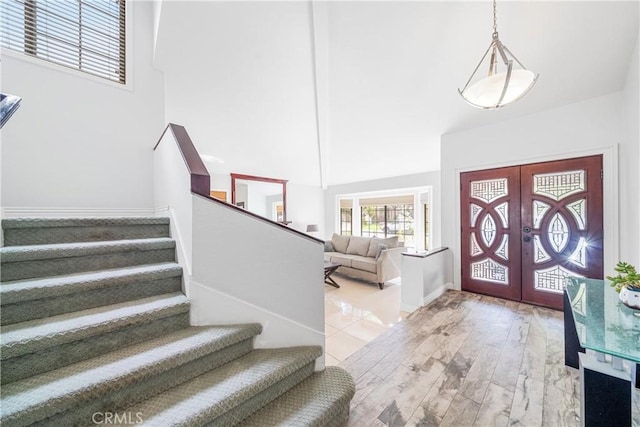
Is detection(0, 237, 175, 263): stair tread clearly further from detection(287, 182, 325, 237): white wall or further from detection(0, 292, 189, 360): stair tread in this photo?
detection(287, 182, 325, 237): white wall

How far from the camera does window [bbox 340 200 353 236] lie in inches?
277

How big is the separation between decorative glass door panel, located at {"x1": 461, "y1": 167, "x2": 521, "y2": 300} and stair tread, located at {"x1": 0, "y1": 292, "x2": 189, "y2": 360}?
3697 mm

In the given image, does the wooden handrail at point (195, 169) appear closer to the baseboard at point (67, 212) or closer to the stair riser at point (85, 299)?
the stair riser at point (85, 299)

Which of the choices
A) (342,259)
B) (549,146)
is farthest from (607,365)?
(342,259)

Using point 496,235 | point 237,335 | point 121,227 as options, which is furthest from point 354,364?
point 496,235

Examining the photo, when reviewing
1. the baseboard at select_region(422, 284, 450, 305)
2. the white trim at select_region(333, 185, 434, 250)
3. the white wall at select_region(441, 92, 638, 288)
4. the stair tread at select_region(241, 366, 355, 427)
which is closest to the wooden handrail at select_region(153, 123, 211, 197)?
the stair tread at select_region(241, 366, 355, 427)

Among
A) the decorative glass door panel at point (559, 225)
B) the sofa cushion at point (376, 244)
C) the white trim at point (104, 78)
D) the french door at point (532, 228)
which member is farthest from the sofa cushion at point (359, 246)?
the white trim at point (104, 78)

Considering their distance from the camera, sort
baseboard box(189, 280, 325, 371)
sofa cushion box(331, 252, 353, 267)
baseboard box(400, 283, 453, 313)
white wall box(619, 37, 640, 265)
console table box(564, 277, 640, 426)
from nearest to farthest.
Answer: console table box(564, 277, 640, 426)
baseboard box(189, 280, 325, 371)
white wall box(619, 37, 640, 265)
baseboard box(400, 283, 453, 313)
sofa cushion box(331, 252, 353, 267)

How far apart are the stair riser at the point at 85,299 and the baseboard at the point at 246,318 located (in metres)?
0.29

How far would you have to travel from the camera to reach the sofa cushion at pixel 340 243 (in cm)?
548

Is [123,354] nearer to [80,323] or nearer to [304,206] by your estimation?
[80,323]

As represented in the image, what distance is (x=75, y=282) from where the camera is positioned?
4.37 feet

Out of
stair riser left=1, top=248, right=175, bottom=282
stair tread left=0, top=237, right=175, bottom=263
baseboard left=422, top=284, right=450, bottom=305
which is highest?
stair tread left=0, top=237, right=175, bottom=263

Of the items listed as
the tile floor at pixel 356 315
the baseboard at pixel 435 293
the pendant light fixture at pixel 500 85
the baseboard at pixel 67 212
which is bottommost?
the tile floor at pixel 356 315
